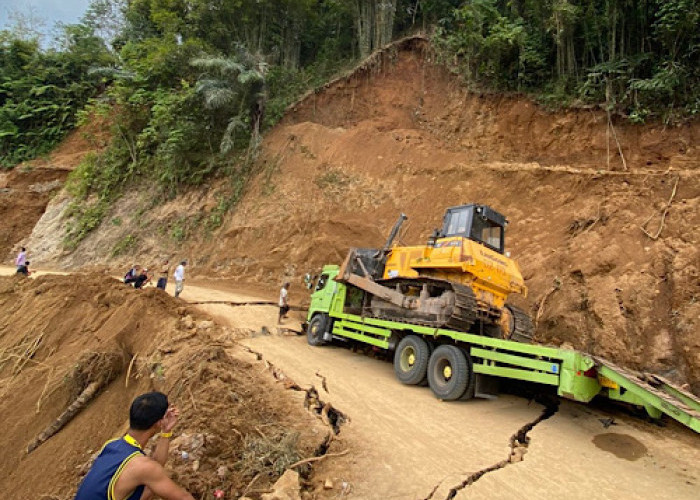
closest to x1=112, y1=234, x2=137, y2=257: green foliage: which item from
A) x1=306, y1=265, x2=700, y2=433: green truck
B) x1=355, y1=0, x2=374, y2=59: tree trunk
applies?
x1=355, y1=0, x2=374, y2=59: tree trunk

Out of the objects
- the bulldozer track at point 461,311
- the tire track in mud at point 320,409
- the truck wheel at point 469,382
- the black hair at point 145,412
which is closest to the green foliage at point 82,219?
the tire track in mud at point 320,409

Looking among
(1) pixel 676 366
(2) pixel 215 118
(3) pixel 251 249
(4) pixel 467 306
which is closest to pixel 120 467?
(4) pixel 467 306

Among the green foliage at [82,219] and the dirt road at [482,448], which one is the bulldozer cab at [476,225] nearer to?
Result: the dirt road at [482,448]

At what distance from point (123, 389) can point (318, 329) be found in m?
4.80

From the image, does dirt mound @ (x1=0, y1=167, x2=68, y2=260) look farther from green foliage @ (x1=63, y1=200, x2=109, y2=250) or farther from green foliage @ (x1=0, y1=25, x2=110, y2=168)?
green foliage @ (x1=63, y1=200, x2=109, y2=250)

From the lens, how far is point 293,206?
69.8 ft

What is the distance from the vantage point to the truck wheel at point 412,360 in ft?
27.6

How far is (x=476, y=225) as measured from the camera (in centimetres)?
959

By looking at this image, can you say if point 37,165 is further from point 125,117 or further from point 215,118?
point 215,118

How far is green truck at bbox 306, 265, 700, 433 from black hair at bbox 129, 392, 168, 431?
5.42 m

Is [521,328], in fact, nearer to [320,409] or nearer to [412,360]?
[412,360]

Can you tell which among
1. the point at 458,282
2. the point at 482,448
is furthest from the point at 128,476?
the point at 458,282

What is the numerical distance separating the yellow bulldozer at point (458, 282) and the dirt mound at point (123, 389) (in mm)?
3283

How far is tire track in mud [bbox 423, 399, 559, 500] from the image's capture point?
4.58 meters
